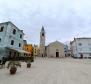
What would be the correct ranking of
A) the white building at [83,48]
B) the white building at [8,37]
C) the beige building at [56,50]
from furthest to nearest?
the beige building at [56,50] < the white building at [83,48] < the white building at [8,37]

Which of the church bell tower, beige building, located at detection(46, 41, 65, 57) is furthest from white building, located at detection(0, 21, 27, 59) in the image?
the church bell tower

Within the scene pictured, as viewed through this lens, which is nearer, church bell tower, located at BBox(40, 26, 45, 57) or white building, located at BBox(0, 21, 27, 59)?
white building, located at BBox(0, 21, 27, 59)

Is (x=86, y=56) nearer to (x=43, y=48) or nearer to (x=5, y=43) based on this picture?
(x=43, y=48)

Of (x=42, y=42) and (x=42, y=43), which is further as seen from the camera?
(x=42, y=43)

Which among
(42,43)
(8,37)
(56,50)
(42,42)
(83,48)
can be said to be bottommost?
(56,50)

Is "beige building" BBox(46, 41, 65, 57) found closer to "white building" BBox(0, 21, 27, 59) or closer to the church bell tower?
the church bell tower

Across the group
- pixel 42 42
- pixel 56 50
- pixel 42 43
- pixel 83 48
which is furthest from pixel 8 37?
pixel 42 43

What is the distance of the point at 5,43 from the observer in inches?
1142

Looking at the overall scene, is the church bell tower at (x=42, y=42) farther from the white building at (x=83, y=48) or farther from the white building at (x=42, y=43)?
the white building at (x=83, y=48)

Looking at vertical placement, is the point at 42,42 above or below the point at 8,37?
above

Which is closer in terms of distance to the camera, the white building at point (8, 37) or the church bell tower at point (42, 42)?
the white building at point (8, 37)

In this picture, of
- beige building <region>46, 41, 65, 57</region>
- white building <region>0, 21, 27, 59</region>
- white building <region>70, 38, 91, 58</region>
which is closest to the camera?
white building <region>0, 21, 27, 59</region>

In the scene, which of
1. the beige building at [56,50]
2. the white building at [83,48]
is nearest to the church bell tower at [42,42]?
the beige building at [56,50]

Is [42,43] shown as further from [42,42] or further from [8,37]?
[8,37]
